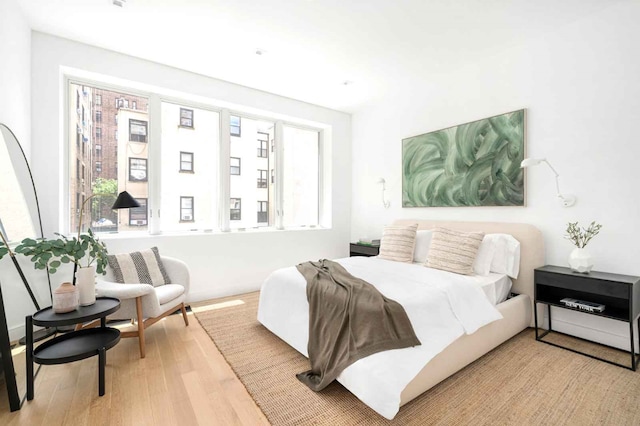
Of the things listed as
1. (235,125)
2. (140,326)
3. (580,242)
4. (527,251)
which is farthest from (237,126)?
(580,242)

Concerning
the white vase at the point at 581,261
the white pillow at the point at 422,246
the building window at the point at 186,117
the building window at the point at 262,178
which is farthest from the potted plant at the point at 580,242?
the building window at the point at 186,117

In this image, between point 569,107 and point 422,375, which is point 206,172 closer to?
point 422,375

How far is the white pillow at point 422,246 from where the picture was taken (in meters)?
3.46

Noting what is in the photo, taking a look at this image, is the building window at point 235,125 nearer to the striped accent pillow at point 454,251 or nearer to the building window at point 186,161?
the building window at point 186,161

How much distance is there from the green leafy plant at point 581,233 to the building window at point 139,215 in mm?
4582

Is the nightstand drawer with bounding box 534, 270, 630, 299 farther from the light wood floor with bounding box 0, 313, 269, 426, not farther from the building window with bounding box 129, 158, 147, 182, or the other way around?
the building window with bounding box 129, 158, 147, 182

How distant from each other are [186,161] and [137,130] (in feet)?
2.14

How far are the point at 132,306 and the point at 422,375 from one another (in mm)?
2322

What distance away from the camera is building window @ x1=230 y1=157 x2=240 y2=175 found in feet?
14.0

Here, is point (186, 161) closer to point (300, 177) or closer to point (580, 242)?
point (300, 177)

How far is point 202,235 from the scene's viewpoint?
378cm

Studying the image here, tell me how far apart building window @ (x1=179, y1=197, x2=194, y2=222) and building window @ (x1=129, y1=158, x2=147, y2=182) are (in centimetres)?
52

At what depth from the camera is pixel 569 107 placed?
276 centimetres

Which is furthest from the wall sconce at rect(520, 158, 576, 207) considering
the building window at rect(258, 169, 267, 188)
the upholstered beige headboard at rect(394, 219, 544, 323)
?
the building window at rect(258, 169, 267, 188)
